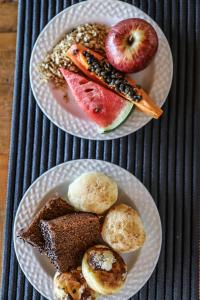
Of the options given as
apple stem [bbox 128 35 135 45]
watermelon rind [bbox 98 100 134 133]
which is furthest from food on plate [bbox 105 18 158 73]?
watermelon rind [bbox 98 100 134 133]

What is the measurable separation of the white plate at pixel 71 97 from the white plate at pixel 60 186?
99 mm

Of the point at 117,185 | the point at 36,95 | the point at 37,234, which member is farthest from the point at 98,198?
the point at 36,95

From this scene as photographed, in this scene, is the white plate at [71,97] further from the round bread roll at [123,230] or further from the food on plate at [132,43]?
the round bread roll at [123,230]

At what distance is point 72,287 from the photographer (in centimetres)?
137

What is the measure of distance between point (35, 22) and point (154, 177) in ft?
1.90

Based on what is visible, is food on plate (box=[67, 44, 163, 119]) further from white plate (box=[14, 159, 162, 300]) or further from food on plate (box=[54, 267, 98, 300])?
food on plate (box=[54, 267, 98, 300])

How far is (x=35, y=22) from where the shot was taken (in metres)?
1.54

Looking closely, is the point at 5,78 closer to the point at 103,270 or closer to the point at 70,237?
the point at 70,237

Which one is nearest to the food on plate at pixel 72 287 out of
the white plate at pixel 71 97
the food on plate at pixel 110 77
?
the white plate at pixel 71 97

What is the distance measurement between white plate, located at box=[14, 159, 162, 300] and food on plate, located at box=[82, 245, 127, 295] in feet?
0.27

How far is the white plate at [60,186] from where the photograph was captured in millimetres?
1438

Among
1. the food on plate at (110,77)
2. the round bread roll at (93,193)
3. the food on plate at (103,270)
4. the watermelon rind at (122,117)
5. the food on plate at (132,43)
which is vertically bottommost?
the food on plate at (103,270)

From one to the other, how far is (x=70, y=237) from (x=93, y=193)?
0.13 meters

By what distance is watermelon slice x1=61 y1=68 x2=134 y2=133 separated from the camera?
1.42 m
